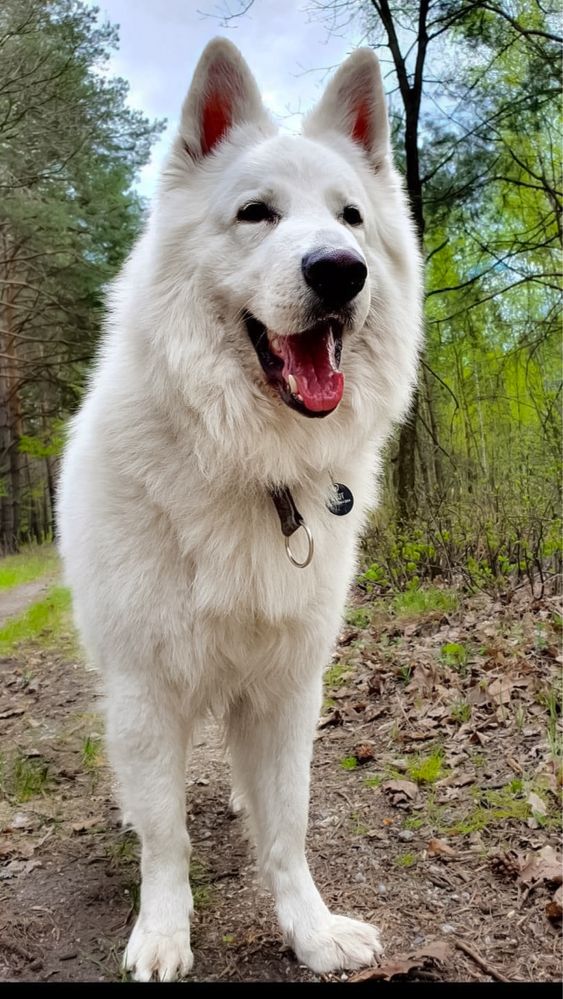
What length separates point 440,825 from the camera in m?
2.26

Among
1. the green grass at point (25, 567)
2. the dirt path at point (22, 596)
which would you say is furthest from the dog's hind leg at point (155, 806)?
the green grass at point (25, 567)

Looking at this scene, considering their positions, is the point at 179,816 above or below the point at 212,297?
below

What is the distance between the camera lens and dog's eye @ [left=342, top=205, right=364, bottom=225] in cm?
184

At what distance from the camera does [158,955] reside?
5.53 ft

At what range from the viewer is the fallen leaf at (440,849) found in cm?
211

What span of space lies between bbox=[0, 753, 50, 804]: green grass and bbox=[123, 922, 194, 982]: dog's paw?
110cm

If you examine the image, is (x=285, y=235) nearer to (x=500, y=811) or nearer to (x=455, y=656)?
(x=500, y=811)

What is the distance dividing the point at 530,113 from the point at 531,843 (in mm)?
3609

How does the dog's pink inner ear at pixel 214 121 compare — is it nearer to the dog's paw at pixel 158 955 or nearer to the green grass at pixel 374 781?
the dog's paw at pixel 158 955

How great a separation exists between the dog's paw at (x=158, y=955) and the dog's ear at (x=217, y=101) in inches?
78.7

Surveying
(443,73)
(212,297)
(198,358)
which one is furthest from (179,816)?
(443,73)

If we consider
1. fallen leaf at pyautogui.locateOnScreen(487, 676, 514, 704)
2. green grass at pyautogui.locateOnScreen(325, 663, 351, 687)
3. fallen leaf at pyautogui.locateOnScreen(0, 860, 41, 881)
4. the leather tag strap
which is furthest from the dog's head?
green grass at pyautogui.locateOnScreen(325, 663, 351, 687)

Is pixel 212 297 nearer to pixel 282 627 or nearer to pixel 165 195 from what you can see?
pixel 165 195

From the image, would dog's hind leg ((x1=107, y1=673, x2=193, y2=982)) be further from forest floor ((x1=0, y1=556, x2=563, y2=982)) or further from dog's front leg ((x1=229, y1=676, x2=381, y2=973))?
dog's front leg ((x1=229, y1=676, x2=381, y2=973))
